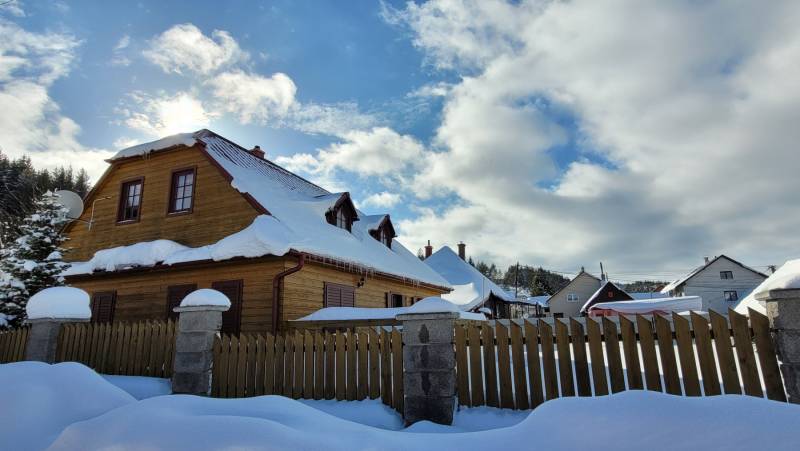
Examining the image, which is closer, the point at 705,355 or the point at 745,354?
the point at 745,354

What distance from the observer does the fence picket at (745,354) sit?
4684 mm

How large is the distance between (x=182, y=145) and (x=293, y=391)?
36.0ft

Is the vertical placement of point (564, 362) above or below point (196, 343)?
below

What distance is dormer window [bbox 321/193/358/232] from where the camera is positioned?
54.0 ft

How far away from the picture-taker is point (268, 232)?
12.2m

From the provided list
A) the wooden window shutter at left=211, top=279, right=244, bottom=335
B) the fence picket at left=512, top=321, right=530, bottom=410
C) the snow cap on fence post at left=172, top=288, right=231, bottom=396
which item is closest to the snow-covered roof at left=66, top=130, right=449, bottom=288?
the wooden window shutter at left=211, top=279, right=244, bottom=335

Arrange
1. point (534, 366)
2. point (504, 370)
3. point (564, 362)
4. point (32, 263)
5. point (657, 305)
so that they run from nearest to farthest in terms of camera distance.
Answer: point (564, 362) → point (534, 366) → point (504, 370) → point (32, 263) → point (657, 305)

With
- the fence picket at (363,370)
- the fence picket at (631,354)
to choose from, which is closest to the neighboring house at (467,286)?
the fence picket at (363,370)

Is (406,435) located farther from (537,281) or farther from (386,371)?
(537,281)

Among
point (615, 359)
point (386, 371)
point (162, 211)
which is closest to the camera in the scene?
point (615, 359)

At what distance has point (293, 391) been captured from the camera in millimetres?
6973

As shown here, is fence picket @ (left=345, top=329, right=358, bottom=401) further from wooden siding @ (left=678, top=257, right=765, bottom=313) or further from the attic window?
wooden siding @ (left=678, top=257, right=765, bottom=313)

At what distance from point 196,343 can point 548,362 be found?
5.68 metres

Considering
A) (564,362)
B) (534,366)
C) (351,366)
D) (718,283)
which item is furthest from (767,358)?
(718,283)
